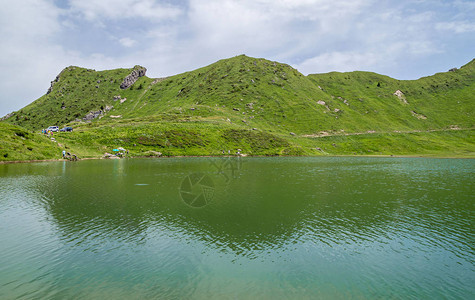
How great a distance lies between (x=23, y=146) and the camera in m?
100

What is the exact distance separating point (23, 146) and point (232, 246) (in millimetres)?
117292

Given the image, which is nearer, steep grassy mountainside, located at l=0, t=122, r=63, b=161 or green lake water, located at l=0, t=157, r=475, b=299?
green lake water, located at l=0, t=157, r=475, b=299

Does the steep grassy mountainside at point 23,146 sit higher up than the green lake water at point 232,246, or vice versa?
the steep grassy mountainside at point 23,146

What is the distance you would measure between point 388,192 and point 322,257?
124ft

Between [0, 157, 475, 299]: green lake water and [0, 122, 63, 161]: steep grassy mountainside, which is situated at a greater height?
[0, 122, 63, 161]: steep grassy mountainside

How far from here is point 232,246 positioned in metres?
23.8

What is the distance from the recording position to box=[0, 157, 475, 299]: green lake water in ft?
55.5

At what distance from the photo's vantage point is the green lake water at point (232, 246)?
55.5ft

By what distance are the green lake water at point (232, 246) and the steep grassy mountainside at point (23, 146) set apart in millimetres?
66953

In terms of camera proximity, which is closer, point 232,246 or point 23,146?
point 232,246

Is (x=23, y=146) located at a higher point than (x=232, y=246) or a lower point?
higher

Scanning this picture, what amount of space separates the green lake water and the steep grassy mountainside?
67.0 meters

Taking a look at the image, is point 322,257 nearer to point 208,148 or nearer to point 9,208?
point 9,208

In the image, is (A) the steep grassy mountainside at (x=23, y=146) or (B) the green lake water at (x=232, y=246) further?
(A) the steep grassy mountainside at (x=23, y=146)
